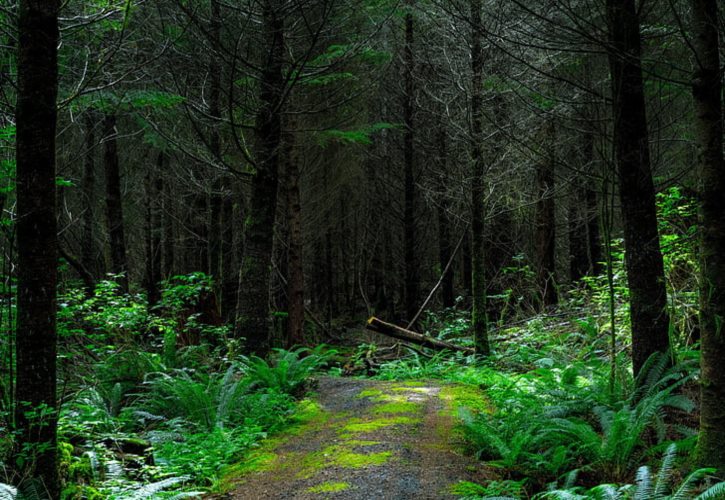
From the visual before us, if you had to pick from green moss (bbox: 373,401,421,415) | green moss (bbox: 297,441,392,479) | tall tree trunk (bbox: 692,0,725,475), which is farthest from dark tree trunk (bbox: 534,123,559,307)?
tall tree trunk (bbox: 692,0,725,475)

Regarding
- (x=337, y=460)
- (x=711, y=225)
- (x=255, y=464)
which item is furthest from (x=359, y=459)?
(x=711, y=225)

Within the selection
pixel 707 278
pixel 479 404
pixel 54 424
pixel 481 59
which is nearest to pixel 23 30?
pixel 54 424

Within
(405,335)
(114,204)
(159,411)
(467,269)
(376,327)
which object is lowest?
(159,411)

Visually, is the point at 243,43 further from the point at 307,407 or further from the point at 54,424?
the point at 54,424

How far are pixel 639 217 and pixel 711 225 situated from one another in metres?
1.86

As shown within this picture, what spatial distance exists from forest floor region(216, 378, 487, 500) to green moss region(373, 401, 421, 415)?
0.01 meters

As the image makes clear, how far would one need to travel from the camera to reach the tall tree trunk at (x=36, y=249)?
3.22m

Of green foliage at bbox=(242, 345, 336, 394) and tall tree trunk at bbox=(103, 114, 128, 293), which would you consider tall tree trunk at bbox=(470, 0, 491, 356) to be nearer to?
green foliage at bbox=(242, 345, 336, 394)

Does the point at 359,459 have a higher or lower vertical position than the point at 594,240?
lower

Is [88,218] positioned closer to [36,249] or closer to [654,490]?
[36,249]

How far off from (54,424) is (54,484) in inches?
14.8

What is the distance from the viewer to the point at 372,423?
563cm

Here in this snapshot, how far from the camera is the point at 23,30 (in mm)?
3295

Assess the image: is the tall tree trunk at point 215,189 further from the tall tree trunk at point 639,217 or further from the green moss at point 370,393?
the tall tree trunk at point 639,217
